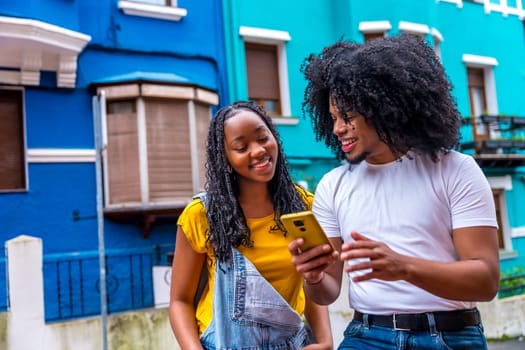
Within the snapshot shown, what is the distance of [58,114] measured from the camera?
8523 mm

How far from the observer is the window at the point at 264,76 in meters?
10.6

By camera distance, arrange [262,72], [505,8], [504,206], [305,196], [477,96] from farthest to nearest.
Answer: [505,8] < [477,96] < [504,206] < [262,72] < [305,196]

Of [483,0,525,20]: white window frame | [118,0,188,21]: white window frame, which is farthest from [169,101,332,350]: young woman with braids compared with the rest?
[483,0,525,20]: white window frame

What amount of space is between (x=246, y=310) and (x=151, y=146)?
6.90 meters

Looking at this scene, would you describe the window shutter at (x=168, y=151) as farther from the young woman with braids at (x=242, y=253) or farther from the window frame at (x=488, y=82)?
the window frame at (x=488, y=82)

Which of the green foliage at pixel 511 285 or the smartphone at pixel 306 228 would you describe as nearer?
the smartphone at pixel 306 228

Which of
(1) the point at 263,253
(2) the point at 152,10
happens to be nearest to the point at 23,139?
(2) the point at 152,10

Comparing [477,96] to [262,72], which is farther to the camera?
[477,96]

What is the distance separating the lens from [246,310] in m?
2.40

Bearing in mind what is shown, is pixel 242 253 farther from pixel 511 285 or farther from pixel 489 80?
pixel 489 80

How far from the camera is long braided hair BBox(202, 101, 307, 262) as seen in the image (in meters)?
2.45

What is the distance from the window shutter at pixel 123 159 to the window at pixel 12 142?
4.03 feet

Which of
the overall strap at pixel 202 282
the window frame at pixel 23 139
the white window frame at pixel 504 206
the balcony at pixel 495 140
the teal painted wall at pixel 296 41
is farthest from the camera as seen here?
the white window frame at pixel 504 206

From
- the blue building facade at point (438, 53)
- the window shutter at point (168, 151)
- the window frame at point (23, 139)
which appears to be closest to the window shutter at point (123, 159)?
the window shutter at point (168, 151)
